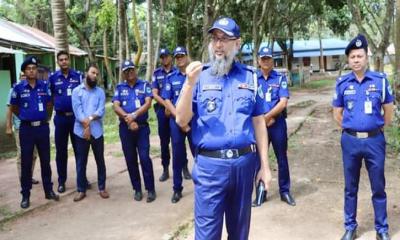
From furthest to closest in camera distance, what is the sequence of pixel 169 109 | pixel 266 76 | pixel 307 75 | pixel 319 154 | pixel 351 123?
pixel 307 75
pixel 319 154
pixel 169 109
pixel 266 76
pixel 351 123

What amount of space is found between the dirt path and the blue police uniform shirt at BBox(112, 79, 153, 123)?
1233mm

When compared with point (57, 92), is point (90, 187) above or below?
below

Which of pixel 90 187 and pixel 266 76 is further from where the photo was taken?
pixel 90 187

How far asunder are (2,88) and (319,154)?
32.6 feet

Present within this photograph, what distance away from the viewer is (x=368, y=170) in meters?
4.87

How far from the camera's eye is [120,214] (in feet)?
20.1

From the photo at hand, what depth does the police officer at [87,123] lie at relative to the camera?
6676mm

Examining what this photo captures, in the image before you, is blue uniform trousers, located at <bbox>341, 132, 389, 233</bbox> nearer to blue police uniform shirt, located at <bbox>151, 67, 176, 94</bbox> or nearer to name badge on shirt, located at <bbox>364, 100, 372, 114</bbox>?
name badge on shirt, located at <bbox>364, 100, 372, 114</bbox>

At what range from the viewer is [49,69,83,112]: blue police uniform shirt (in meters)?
7.05

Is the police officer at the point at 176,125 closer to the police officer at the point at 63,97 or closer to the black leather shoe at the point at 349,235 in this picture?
the police officer at the point at 63,97

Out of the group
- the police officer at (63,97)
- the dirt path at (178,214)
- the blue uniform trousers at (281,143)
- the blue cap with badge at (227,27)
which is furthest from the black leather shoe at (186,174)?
the blue cap with badge at (227,27)

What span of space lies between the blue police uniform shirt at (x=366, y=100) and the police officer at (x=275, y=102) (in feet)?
3.98

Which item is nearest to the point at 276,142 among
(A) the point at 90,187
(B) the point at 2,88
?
(A) the point at 90,187

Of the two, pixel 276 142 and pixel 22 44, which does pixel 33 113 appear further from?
pixel 22 44
